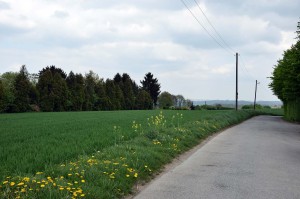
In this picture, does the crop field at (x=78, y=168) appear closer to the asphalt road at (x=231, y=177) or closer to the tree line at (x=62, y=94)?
the asphalt road at (x=231, y=177)

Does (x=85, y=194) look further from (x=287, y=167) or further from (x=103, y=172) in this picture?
(x=287, y=167)

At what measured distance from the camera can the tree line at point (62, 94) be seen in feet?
164

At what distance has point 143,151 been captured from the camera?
9758 mm

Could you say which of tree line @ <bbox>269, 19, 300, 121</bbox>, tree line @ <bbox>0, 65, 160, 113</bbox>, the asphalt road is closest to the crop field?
the asphalt road

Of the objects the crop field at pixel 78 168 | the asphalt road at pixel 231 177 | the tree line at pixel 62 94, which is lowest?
the asphalt road at pixel 231 177

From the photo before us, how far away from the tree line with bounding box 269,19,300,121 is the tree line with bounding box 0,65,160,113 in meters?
32.8

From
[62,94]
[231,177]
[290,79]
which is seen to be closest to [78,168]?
[231,177]

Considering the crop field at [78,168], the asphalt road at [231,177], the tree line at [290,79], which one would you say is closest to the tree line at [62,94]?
the tree line at [290,79]

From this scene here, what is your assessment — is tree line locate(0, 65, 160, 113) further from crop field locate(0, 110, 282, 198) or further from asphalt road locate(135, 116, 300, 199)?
asphalt road locate(135, 116, 300, 199)

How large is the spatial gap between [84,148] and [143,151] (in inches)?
77.2

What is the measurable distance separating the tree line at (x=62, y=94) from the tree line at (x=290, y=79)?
108ft

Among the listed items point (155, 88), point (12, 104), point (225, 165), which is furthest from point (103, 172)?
point (155, 88)

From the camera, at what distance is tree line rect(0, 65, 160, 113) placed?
50.1 metres

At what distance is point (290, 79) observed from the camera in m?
32.4
